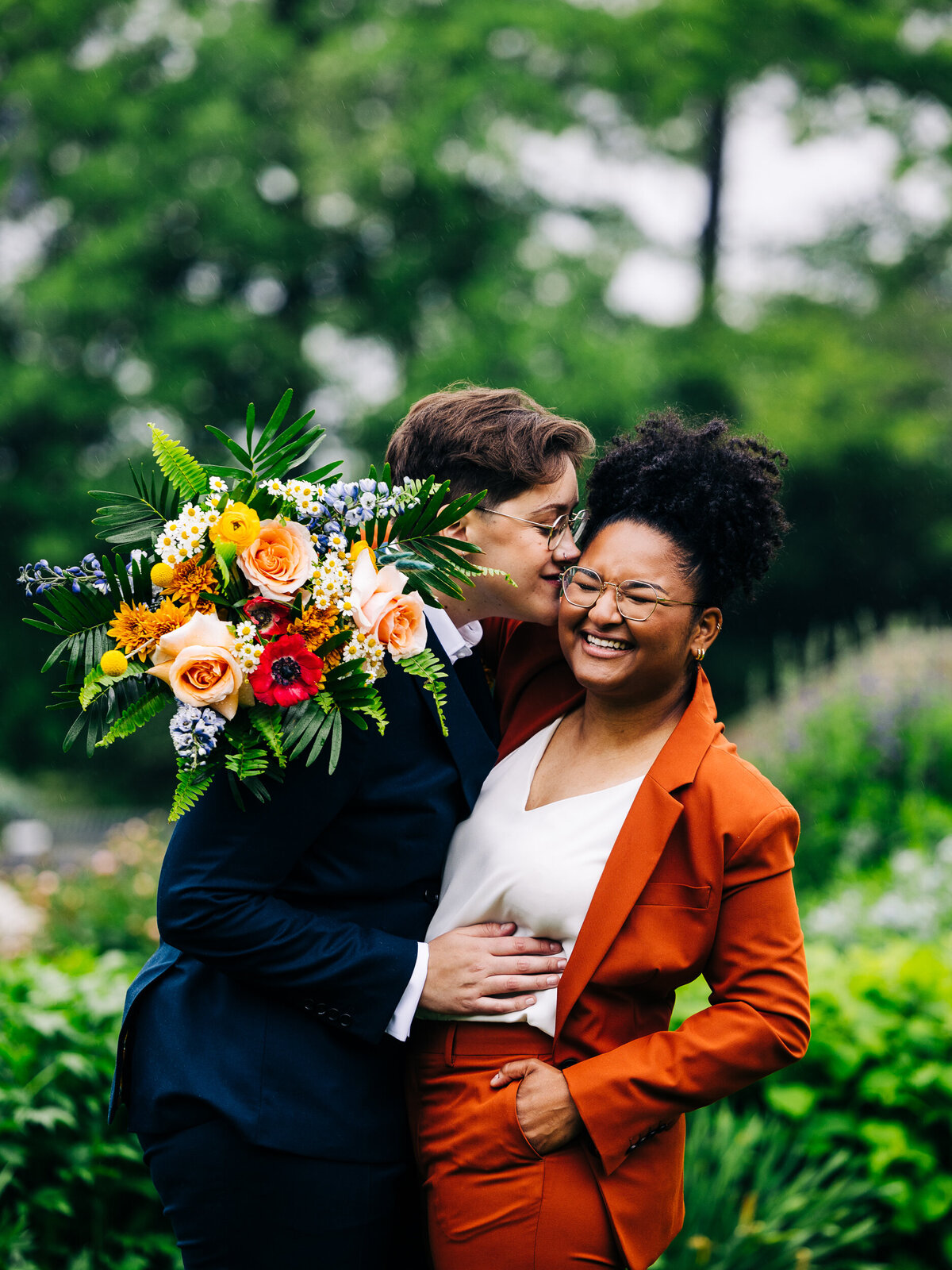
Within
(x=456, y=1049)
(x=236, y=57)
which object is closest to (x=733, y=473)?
(x=456, y=1049)

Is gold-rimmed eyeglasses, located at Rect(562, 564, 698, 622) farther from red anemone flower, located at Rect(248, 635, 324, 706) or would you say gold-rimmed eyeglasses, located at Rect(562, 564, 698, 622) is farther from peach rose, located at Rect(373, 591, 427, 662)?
red anemone flower, located at Rect(248, 635, 324, 706)

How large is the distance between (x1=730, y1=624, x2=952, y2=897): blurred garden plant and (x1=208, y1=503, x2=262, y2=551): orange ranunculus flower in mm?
5731

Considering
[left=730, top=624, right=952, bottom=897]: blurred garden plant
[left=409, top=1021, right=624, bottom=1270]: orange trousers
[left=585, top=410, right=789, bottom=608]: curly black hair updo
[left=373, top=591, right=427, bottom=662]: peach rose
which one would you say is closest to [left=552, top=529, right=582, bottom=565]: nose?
[left=585, top=410, right=789, bottom=608]: curly black hair updo

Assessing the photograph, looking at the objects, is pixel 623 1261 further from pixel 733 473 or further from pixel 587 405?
pixel 587 405

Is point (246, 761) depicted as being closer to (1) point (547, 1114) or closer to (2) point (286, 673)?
(2) point (286, 673)

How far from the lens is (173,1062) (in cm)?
251

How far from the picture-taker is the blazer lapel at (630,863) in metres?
2.43

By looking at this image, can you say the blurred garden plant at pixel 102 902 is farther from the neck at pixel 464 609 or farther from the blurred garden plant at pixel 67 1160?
the neck at pixel 464 609

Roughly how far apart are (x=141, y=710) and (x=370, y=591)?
0.51 meters

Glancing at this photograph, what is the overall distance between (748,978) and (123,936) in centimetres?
491

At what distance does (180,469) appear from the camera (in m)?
2.38

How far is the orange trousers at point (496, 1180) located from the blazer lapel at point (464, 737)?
21.9 inches

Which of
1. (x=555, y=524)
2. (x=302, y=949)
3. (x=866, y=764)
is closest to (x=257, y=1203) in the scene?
(x=302, y=949)

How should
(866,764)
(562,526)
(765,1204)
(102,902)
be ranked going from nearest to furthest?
(562,526)
(765,1204)
(102,902)
(866,764)
